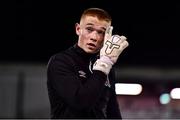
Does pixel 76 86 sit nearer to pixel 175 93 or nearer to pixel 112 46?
pixel 112 46

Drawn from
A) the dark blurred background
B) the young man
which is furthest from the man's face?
the dark blurred background

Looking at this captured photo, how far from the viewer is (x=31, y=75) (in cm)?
399

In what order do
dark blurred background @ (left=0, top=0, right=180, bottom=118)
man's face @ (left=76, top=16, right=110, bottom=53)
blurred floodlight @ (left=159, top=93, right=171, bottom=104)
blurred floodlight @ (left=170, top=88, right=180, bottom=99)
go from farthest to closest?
blurred floodlight @ (left=170, top=88, right=180, bottom=99)
blurred floodlight @ (left=159, top=93, right=171, bottom=104)
dark blurred background @ (left=0, top=0, right=180, bottom=118)
man's face @ (left=76, top=16, right=110, bottom=53)

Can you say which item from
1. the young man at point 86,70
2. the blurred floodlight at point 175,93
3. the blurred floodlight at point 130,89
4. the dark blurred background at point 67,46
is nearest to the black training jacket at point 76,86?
the young man at point 86,70

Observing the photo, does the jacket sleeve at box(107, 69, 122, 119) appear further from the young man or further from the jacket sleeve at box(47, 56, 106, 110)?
the jacket sleeve at box(47, 56, 106, 110)

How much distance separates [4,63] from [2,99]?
40 cm

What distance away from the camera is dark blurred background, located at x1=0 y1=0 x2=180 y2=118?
365 centimetres

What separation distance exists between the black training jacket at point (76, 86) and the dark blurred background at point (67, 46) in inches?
84.6

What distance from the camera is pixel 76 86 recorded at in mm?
996

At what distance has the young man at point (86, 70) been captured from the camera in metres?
0.99

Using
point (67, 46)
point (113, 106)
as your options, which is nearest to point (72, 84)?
point (113, 106)

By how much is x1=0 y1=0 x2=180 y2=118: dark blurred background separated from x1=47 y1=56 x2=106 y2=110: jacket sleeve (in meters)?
2.20

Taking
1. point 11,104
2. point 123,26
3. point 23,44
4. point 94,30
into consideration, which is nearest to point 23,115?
point 11,104

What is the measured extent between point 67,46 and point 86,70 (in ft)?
9.00
